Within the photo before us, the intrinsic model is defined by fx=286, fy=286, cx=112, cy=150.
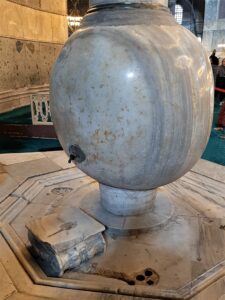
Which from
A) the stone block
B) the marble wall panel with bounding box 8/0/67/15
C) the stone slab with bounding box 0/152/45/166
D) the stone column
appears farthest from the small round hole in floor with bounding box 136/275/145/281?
the stone column

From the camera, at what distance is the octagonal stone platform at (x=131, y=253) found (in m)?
1.48

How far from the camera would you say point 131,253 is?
176 centimetres

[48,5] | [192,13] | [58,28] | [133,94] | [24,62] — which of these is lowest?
[133,94]

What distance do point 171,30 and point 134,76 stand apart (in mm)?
385

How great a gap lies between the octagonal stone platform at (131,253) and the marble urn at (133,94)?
434 millimetres

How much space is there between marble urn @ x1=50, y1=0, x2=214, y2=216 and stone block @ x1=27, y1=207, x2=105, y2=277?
34 centimetres

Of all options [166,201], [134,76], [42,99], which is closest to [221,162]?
[166,201]

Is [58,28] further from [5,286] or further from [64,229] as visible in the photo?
[5,286]

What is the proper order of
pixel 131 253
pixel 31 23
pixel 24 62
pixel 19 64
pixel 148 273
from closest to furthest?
1. pixel 148 273
2. pixel 131 253
3. pixel 19 64
4. pixel 24 62
5. pixel 31 23

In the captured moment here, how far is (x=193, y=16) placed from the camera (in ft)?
67.5

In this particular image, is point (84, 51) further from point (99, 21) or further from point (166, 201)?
point (166, 201)

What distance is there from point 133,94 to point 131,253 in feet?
3.16

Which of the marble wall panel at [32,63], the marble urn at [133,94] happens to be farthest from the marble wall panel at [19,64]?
the marble urn at [133,94]

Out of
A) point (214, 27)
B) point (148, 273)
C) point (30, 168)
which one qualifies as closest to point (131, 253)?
point (148, 273)
